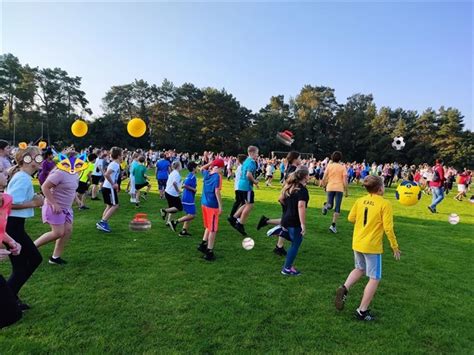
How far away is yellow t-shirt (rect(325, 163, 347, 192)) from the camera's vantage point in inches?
328

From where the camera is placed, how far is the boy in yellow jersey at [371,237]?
3.94 m

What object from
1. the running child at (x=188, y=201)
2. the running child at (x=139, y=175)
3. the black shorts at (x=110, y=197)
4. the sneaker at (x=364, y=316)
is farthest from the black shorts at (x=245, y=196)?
the sneaker at (x=364, y=316)

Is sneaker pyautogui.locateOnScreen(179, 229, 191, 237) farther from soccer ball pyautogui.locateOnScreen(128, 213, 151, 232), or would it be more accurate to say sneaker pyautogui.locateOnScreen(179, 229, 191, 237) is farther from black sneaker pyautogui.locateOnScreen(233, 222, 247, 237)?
black sneaker pyautogui.locateOnScreen(233, 222, 247, 237)

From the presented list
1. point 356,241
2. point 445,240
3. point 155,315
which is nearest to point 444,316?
point 356,241

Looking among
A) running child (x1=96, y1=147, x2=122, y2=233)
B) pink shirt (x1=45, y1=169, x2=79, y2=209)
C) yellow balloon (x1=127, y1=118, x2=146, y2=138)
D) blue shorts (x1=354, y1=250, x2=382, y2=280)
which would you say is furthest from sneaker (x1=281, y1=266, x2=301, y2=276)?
yellow balloon (x1=127, y1=118, x2=146, y2=138)

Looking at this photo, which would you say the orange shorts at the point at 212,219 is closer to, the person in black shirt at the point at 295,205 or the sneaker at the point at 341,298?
the person in black shirt at the point at 295,205

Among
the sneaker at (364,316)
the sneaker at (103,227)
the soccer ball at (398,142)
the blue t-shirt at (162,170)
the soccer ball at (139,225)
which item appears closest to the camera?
the sneaker at (364,316)

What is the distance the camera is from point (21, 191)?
3.75m

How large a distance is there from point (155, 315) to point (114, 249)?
2714mm

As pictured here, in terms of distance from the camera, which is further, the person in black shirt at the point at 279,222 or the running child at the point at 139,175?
the running child at the point at 139,175

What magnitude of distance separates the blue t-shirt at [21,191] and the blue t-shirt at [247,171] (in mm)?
4840

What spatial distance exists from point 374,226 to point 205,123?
184 ft

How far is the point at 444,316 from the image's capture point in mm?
4348

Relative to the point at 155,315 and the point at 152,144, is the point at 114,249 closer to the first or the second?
the point at 155,315
